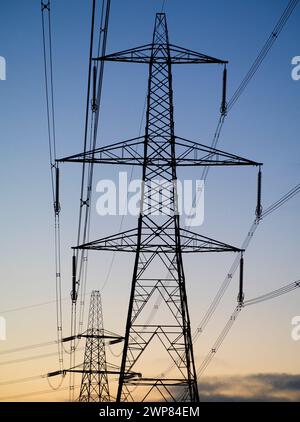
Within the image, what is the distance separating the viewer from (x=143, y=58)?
30422 mm

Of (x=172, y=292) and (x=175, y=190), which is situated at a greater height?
(x=175, y=190)

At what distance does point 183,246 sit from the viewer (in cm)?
2820

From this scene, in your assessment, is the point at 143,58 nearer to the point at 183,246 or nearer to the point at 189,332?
the point at 183,246

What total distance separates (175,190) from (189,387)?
6.67 m

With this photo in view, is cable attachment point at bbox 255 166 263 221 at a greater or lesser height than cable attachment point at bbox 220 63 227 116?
lesser

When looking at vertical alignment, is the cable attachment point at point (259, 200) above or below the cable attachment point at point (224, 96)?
below
